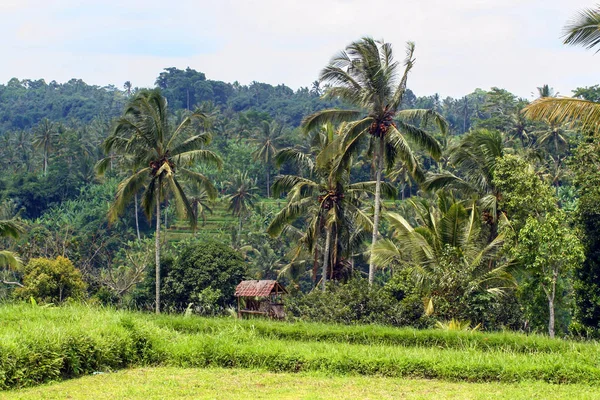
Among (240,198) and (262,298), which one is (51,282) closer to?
(262,298)

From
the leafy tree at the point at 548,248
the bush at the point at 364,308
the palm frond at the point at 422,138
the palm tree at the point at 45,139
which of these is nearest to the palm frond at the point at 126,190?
the bush at the point at 364,308

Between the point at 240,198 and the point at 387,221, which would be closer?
the point at 387,221

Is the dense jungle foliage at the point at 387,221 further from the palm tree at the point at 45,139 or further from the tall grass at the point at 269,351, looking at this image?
the palm tree at the point at 45,139

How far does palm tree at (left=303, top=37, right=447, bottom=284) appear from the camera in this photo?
24.2 meters

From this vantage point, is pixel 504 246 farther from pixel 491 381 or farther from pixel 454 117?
pixel 454 117

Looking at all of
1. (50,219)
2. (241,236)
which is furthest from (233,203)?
(50,219)

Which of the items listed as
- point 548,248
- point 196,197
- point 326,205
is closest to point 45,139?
point 196,197

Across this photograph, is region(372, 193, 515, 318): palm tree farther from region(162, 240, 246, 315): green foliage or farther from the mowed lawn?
region(162, 240, 246, 315): green foliage

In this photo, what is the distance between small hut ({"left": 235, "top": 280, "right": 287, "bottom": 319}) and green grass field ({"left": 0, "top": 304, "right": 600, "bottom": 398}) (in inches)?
478

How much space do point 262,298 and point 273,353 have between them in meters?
16.4

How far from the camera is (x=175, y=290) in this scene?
35.9 meters

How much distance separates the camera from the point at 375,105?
973 inches

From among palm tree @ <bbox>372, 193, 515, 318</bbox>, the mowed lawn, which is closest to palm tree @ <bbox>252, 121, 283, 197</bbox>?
palm tree @ <bbox>372, 193, 515, 318</bbox>

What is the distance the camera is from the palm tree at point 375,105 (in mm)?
24234
